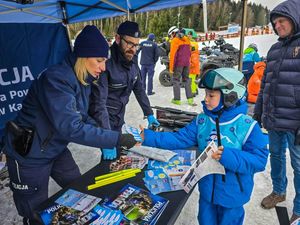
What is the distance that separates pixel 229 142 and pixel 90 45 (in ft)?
3.36

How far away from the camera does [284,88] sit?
6.35 feet

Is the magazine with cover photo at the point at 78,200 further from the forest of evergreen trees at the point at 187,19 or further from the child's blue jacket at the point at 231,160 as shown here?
the forest of evergreen trees at the point at 187,19

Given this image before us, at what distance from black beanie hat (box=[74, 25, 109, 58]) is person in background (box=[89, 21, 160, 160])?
58 centimetres

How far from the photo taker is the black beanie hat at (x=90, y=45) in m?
1.41

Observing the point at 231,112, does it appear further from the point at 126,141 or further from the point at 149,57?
the point at 149,57

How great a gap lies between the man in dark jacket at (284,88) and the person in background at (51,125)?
133 centimetres

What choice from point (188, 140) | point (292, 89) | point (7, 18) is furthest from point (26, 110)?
point (7, 18)

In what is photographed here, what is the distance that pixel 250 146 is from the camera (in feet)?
4.43

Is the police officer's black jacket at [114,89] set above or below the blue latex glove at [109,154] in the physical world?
above

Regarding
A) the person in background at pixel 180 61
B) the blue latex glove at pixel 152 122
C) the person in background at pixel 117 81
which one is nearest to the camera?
the person in background at pixel 117 81

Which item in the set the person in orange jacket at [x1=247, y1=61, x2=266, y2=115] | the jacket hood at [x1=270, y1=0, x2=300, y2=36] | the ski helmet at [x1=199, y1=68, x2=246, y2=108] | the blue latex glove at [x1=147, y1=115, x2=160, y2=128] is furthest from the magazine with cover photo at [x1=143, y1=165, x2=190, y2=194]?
the person in orange jacket at [x1=247, y1=61, x2=266, y2=115]

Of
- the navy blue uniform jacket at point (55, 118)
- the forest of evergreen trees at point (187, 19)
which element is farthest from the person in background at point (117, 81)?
the forest of evergreen trees at point (187, 19)

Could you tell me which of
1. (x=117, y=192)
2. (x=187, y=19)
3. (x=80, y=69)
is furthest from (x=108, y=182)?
(x=187, y=19)

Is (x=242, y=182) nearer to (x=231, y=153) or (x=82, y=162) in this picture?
(x=231, y=153)
